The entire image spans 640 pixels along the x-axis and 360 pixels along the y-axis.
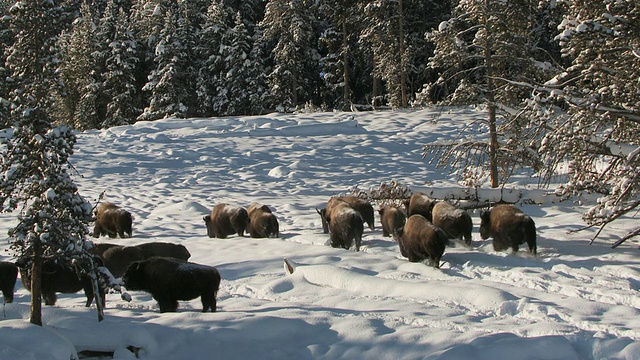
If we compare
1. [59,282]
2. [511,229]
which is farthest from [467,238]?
[59,282]

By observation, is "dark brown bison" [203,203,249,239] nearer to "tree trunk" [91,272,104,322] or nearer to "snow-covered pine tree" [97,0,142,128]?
"tree trunk" [91,272,104,322]

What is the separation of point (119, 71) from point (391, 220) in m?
38.8

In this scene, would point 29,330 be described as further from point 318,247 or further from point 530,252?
point 530,252

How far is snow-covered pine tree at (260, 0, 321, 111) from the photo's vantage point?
4253 cm

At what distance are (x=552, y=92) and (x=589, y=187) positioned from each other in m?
1.87

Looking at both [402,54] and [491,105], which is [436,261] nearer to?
[491,105]

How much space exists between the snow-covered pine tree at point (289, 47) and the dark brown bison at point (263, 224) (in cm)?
2976

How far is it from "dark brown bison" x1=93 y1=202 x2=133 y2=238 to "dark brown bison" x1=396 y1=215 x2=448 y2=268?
7.18 metres

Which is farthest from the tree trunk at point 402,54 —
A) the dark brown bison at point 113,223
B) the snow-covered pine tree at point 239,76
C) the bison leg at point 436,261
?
the bison leg at point 436,261

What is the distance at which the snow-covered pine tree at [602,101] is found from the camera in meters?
8.68

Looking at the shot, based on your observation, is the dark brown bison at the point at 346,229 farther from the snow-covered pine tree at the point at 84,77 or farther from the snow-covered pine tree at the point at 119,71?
the snow-covered pine tree at the point at 84,77

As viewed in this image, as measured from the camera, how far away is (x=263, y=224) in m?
13.9

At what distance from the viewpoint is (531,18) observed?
662 inches

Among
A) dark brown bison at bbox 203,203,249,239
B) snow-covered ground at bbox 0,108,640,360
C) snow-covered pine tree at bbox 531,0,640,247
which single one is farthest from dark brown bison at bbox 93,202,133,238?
snow-covered pine tree at bbox 531,0,640,247
